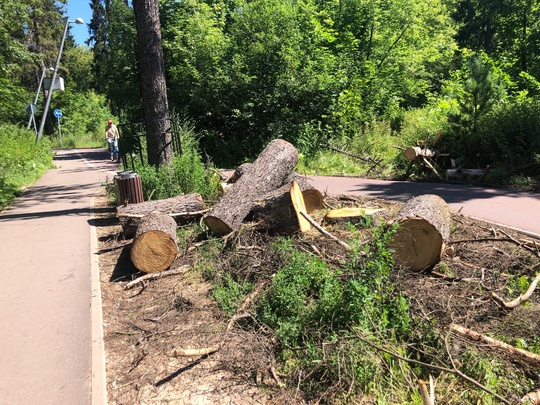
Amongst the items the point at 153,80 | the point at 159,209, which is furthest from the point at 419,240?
the point at 153,80

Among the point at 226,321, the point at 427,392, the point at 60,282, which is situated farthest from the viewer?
the point at 60,282

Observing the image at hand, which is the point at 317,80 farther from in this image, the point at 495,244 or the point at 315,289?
the point at 315,289

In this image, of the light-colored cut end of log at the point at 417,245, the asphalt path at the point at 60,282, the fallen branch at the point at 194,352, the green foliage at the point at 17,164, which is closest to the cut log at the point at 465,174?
the asphalt path at the point at 60,282

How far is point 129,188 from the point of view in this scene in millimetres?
8898

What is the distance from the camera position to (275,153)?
28.8ft

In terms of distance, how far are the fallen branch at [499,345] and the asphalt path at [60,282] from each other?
323 centimetres

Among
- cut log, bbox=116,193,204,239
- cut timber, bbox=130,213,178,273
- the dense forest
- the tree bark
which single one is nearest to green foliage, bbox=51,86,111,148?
the dense forest

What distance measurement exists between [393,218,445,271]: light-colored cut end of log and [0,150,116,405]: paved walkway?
3.65m

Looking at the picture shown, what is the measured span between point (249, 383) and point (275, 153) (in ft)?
18.4

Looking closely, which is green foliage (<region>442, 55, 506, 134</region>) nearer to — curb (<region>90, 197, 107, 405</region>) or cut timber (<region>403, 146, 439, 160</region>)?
cut timber (<region>403, 146, 439, 160</region>)

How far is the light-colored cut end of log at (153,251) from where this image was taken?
6.44 metres

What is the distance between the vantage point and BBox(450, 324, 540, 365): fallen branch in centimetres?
364

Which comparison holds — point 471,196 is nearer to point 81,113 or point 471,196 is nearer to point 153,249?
point 153,249

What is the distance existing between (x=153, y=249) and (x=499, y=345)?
4.65 meters
